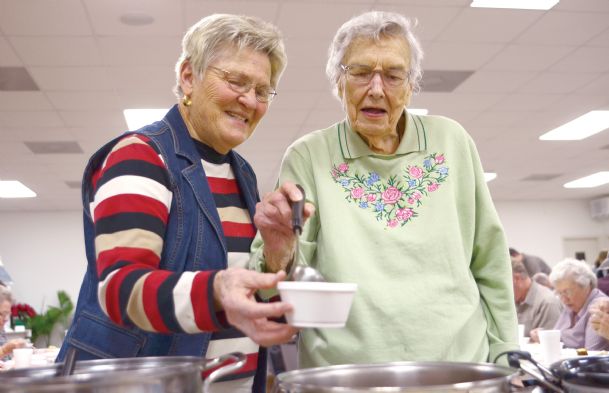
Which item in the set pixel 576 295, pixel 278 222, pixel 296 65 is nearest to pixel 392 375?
pixel 278 222

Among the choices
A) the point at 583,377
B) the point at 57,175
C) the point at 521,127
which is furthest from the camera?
the point at 57,175

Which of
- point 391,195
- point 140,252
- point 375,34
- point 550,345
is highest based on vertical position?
point 375,34

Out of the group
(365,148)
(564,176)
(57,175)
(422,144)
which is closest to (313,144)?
(365,148)


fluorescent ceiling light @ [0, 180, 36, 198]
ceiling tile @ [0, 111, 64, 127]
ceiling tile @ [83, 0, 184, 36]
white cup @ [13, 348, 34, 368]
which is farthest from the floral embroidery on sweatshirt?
fluorescent ceiling light @ [0, 180, 36, 198]

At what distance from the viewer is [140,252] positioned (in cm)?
113

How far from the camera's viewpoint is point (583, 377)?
94cm

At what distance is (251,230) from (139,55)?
4.15 meters

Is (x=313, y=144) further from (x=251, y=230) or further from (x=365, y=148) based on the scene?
(x=251, y=230)

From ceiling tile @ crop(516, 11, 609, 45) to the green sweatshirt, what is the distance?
3876 millimetres

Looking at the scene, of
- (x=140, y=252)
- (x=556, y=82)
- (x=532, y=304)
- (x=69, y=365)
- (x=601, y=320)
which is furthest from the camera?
(x=556, y=82)

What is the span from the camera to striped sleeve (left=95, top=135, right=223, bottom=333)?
102 cm

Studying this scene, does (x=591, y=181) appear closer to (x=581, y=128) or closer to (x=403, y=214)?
(x=581, y=128)

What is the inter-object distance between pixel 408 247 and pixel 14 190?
34.2ft

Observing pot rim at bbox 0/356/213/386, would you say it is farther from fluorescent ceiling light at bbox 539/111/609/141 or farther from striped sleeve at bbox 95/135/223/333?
fluorescent ceiling light at bbox 539/111/609/141
